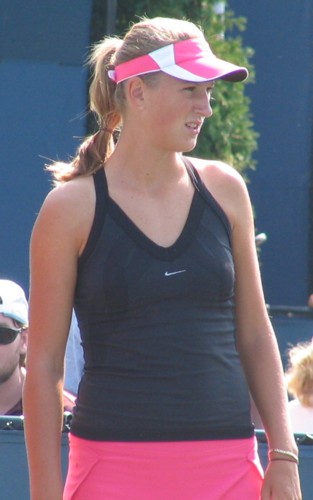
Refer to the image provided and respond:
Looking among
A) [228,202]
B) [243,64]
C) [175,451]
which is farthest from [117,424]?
[243,64]

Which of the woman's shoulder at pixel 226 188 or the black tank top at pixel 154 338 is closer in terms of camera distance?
the black tank top at pixel 154 338

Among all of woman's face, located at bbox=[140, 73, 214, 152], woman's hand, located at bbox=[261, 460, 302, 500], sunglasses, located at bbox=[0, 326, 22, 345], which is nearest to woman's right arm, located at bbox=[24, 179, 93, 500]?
woman's face, located at bbox=[140, 73, 214, 152]

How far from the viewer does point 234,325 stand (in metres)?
2.25

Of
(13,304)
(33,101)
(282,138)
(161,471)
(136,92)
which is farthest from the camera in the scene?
(282,138)

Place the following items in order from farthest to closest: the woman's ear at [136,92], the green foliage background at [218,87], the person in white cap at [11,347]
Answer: the green foliage background at [218,87] → the person in white cap at [11,347] → the woman's ear at [136,92]

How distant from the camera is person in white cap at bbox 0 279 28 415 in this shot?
12.5 ft

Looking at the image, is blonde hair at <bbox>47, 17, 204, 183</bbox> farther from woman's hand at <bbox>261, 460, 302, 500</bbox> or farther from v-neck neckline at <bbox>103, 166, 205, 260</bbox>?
woman's hand at <bbox>261, 460, 302, 500</bbox>

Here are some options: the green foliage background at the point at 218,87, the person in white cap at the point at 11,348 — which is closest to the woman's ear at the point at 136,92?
the person in white cap at the point at 11,348

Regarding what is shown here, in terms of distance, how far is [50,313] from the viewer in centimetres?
216

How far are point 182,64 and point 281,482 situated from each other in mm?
826

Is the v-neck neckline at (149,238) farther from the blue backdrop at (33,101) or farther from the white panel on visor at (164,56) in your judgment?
the blue backdrop at (33,101)

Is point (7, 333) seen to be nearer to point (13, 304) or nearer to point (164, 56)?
point (13, 304)

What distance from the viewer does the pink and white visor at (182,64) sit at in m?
2.15

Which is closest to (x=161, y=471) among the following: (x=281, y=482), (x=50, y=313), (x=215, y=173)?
(x=281, y=482)
